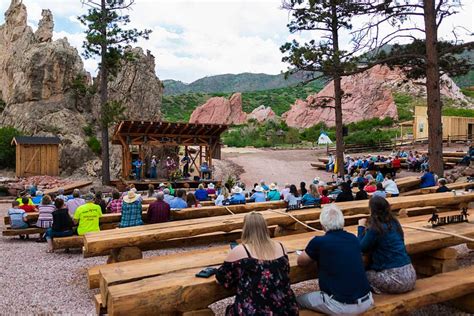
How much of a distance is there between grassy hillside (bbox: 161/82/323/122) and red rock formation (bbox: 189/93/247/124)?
4341mm

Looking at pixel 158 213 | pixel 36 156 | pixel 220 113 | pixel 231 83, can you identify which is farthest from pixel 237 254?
pixel 231 83

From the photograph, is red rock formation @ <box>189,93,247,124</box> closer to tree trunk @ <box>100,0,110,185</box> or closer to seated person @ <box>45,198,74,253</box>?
tree trunk @ <box>100,0,110,185</box>

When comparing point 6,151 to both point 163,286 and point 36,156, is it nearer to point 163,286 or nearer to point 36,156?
point 36,156

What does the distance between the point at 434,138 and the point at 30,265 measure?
38.6ft

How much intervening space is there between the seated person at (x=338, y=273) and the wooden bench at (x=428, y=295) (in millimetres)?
130

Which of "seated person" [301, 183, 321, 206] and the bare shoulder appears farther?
"seated person" [301, 183, 321, 206]

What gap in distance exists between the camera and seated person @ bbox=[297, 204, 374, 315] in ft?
11.5

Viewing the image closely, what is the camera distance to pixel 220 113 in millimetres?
73750

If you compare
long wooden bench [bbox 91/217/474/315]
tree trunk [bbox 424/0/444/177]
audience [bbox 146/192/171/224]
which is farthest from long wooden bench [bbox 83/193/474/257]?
tree trunk [bbox 424/0/444/177]

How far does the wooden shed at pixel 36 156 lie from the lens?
26531 mm

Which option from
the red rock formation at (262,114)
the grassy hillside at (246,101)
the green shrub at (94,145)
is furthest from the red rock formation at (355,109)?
the green shrub at (94,145)

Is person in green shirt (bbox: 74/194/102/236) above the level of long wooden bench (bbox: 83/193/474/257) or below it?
below

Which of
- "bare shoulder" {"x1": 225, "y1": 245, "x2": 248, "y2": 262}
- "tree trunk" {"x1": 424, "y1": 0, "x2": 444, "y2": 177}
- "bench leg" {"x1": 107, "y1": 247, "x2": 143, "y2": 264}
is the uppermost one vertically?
"tree trunk" {"x1": 424, "y1": 0, "x2": 444, "y2": 177}

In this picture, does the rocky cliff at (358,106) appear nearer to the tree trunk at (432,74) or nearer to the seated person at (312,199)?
the tree trunk at (432,74)
